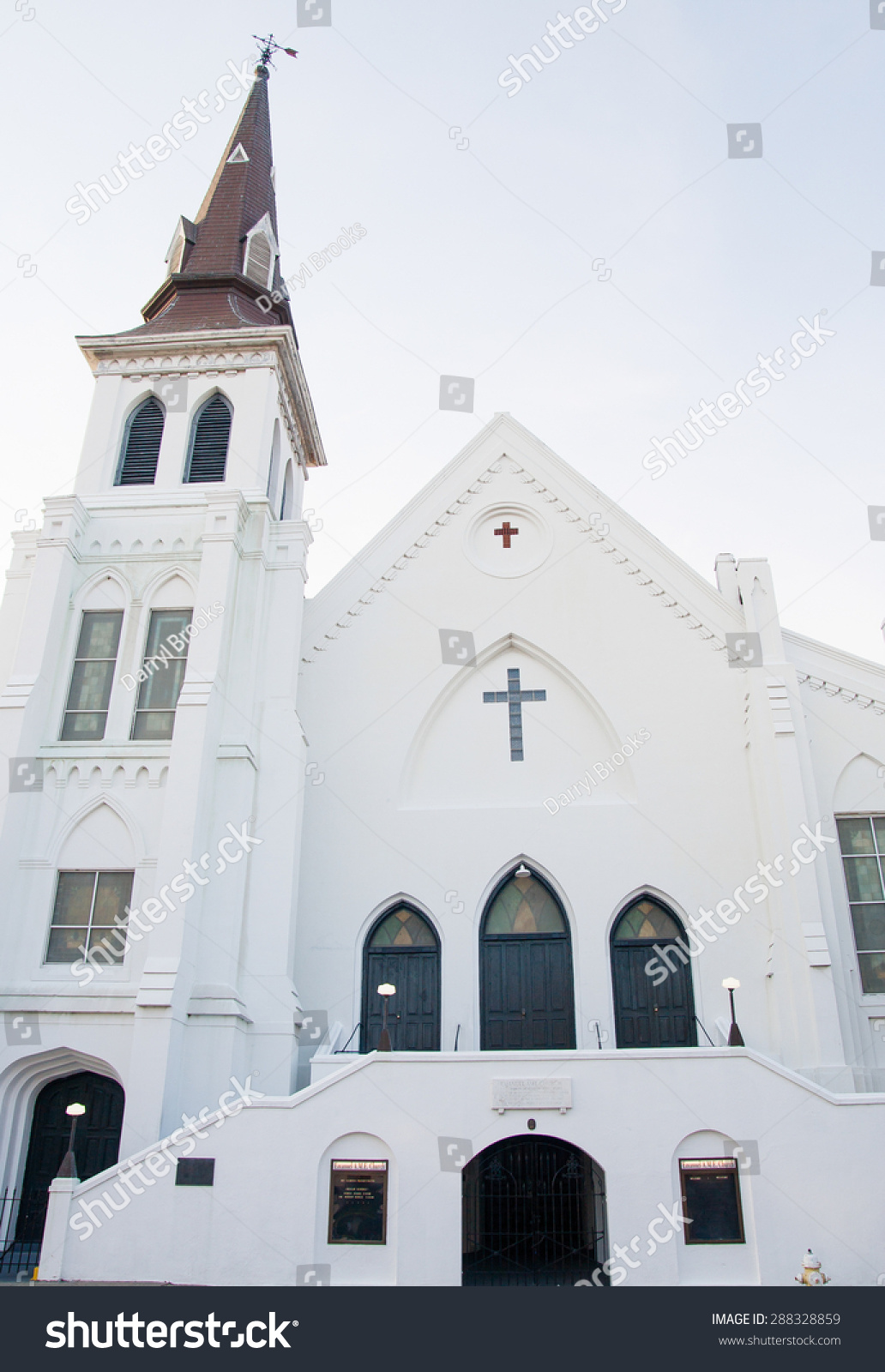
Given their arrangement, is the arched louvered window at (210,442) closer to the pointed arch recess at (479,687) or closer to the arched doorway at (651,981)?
the pointed arch recess at (479,687)

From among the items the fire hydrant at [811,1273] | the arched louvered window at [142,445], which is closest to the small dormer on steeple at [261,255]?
the arched louvered window at [142,445]

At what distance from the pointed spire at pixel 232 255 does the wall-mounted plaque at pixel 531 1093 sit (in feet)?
44.5

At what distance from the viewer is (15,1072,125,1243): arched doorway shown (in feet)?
43.0

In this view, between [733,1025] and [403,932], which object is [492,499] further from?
[733,1025]

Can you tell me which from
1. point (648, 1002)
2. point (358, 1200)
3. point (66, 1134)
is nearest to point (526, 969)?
point (648, 1002)

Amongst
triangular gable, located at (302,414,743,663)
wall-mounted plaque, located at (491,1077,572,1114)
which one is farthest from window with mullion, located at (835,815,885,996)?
wall-mounted plaque, located at (491,1077,572,1114)

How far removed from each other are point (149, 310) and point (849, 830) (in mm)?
16425

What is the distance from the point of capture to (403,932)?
16.0m

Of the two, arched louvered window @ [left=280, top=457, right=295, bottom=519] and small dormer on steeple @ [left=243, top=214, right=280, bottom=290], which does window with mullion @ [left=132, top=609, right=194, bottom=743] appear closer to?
arched louvered window @ [left=280, top=457, right=295, bottom=519]

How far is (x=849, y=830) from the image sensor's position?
15.7m

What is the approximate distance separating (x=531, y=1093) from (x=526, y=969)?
12.5 feet

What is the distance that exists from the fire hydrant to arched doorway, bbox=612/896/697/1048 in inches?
164
